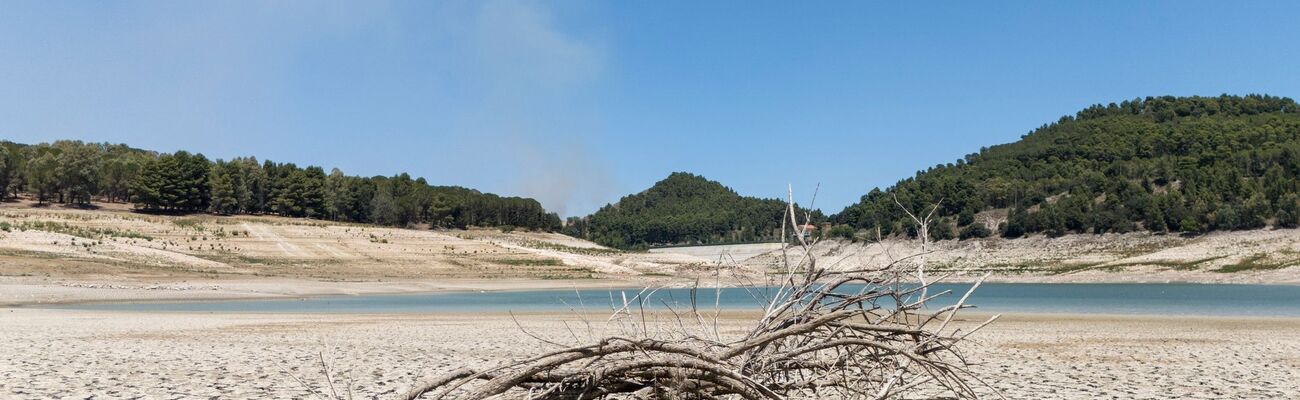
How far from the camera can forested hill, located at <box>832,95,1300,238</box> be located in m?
90.8

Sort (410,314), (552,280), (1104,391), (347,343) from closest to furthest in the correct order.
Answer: (1104,391) → (347,343) → (410,314) → (552,280)

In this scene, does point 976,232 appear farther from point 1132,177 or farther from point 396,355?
point 396,355

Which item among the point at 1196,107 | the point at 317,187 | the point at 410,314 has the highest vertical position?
the point at 1196,107

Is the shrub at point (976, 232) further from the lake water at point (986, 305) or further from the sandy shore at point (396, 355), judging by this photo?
the sandy shore at point (396, 355)

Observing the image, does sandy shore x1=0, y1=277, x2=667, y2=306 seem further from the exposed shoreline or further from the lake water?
the lake water

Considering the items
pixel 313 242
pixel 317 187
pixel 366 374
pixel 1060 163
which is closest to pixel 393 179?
pixel 317 187

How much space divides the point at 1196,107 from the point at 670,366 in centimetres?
18404

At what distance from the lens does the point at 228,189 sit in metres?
96.4

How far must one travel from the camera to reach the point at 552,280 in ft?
208

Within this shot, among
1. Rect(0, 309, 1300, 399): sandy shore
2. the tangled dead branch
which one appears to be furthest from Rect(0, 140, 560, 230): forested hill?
the tangled dead branch

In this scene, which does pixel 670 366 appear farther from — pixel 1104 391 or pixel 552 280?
pixel 552 280

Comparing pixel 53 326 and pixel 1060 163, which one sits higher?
pixel 1060 163

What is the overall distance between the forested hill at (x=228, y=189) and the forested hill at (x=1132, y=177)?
5273cm

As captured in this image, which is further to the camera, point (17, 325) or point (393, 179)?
point (393, 179)
